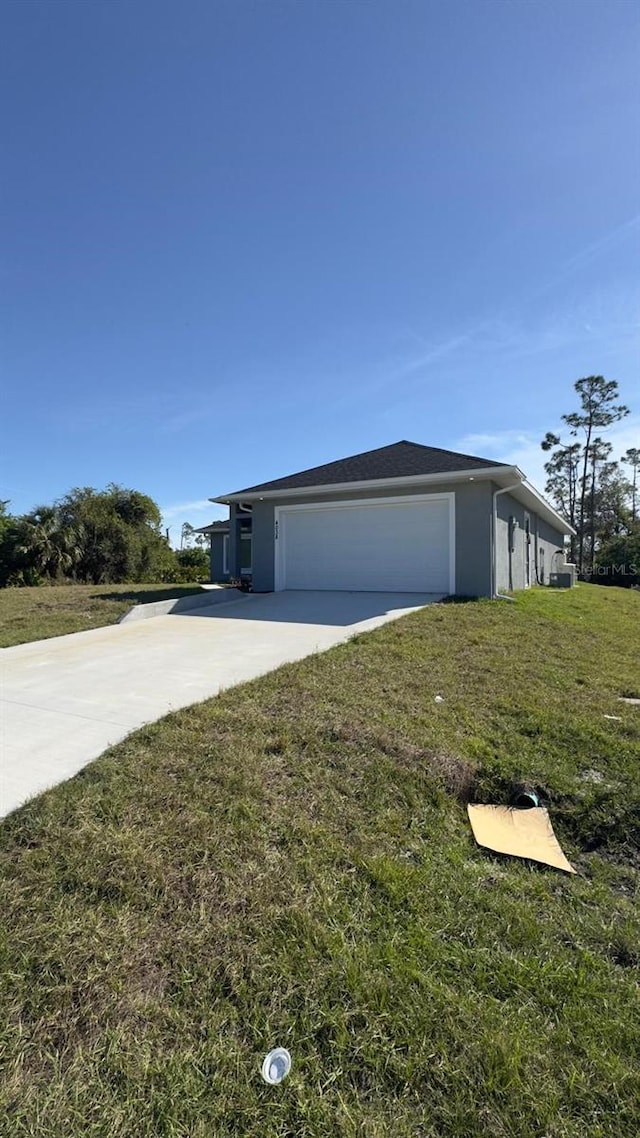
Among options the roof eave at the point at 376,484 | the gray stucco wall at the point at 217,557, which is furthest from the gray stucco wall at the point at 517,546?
the gray stucco wall at the point at 217,557

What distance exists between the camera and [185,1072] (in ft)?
5.01

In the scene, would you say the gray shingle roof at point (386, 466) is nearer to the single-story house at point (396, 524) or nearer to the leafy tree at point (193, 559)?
the single-story house at point (396, 524)

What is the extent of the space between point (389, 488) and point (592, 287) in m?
6.28

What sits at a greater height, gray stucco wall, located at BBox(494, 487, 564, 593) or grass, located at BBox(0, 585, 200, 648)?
gray stucco wall, located at BBox(494, 487, 564, 593)

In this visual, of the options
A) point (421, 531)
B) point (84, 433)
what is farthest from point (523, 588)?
point (84, 433)

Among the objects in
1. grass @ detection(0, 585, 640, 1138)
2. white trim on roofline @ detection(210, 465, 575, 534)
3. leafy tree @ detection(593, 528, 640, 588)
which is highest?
white trim on roofline @ detection(210, 465, 575, 534)

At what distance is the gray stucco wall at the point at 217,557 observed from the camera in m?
22.5

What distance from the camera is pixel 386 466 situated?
12.2m

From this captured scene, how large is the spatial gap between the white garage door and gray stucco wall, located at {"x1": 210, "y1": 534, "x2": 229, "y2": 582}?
10.0 m

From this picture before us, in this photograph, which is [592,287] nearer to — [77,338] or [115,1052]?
[77,338]

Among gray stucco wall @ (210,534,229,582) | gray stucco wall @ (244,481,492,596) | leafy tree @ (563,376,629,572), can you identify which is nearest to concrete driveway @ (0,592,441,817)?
gray stucco wall @ (244,481,492,596)

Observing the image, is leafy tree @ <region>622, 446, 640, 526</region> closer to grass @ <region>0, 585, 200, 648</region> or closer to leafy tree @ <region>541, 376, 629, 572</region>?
leafy tree @ <region>541, 376, 629, 572</region>

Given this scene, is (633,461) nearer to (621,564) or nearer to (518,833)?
(621,564)

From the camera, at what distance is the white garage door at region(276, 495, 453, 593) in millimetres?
10977
